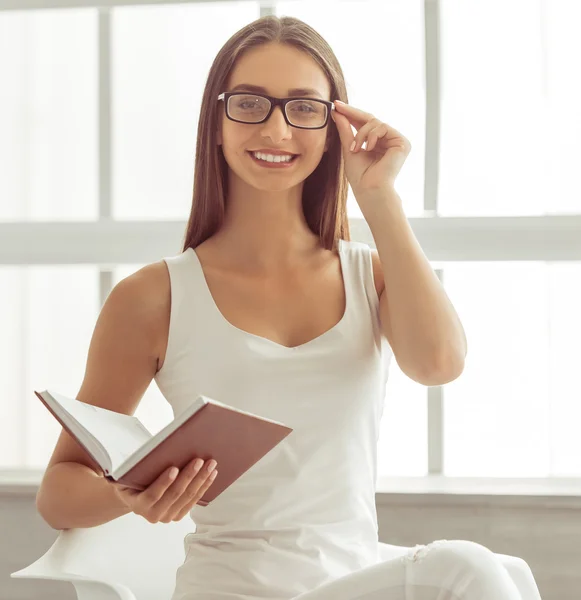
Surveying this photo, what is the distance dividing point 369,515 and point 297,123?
0.76m

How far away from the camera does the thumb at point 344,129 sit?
155cm

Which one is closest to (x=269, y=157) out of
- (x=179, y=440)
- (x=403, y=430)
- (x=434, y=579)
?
(x=179, y=440)

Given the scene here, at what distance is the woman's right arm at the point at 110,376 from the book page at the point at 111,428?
207mm

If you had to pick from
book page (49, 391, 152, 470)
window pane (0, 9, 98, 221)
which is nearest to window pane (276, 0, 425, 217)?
window pane (0, 9, 98, 221)

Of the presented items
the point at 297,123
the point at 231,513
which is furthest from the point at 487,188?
the point at 231,513

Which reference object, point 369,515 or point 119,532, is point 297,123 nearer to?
point 369,515

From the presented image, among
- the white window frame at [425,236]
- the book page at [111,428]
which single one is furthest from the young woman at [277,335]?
the white window frame at [425,236]

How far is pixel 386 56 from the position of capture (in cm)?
254

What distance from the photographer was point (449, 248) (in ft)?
7.78

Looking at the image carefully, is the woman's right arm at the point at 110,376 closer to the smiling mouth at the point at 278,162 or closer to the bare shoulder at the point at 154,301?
the bare shoulder at the point at 154,301

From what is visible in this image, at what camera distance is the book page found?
113 centimetres

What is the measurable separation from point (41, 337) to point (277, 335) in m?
1.36

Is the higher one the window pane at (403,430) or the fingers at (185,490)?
the fingers at (185,490)

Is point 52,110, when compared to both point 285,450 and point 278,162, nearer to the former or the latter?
point 278,162
